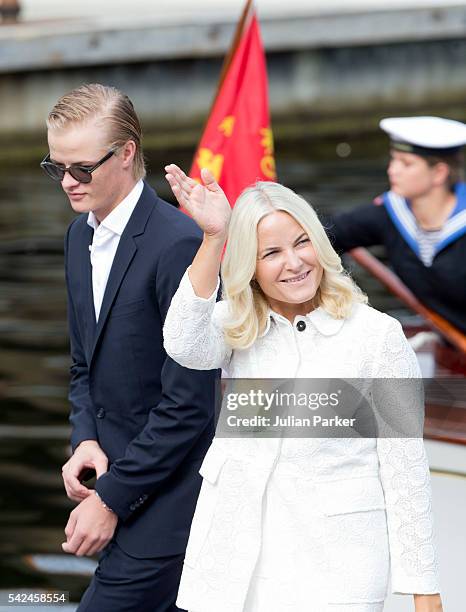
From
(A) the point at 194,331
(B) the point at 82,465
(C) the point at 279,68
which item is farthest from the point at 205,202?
(C) the point at 279,68

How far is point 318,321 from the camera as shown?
2.96 metres

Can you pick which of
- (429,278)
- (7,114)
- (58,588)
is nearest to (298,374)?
(429,278)

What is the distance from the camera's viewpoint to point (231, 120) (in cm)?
682

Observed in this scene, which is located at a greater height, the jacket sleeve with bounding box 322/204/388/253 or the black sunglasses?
the black sunglasses

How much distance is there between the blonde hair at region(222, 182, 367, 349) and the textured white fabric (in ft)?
0.12

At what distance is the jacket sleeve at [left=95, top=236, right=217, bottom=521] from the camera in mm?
3273

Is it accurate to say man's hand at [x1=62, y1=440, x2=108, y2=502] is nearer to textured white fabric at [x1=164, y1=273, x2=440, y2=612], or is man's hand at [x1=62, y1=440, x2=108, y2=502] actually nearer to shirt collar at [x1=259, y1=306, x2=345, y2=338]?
textured white fabric at [x1=164, y1=273, x2=440, y2=612]

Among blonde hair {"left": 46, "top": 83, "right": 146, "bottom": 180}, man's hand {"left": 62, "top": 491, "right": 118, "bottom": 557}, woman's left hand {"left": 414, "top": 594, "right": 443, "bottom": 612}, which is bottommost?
woman's left hand {"left": 414, "top": 594, "right": 443, "bottom": 612}

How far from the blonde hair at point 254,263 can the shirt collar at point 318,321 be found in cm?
1

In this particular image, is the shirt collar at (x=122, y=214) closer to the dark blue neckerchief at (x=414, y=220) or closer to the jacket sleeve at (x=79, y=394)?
the jacket sleeve at (x=79, y=394)

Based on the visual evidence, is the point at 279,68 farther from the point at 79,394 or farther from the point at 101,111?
the point at 101,111

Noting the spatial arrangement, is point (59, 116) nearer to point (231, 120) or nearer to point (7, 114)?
point (231, 120)

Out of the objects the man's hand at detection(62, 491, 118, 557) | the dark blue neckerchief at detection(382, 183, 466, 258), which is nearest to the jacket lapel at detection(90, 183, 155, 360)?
the man's hand at detection(62, 491, 118, 557)

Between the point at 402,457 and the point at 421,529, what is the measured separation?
152mm
